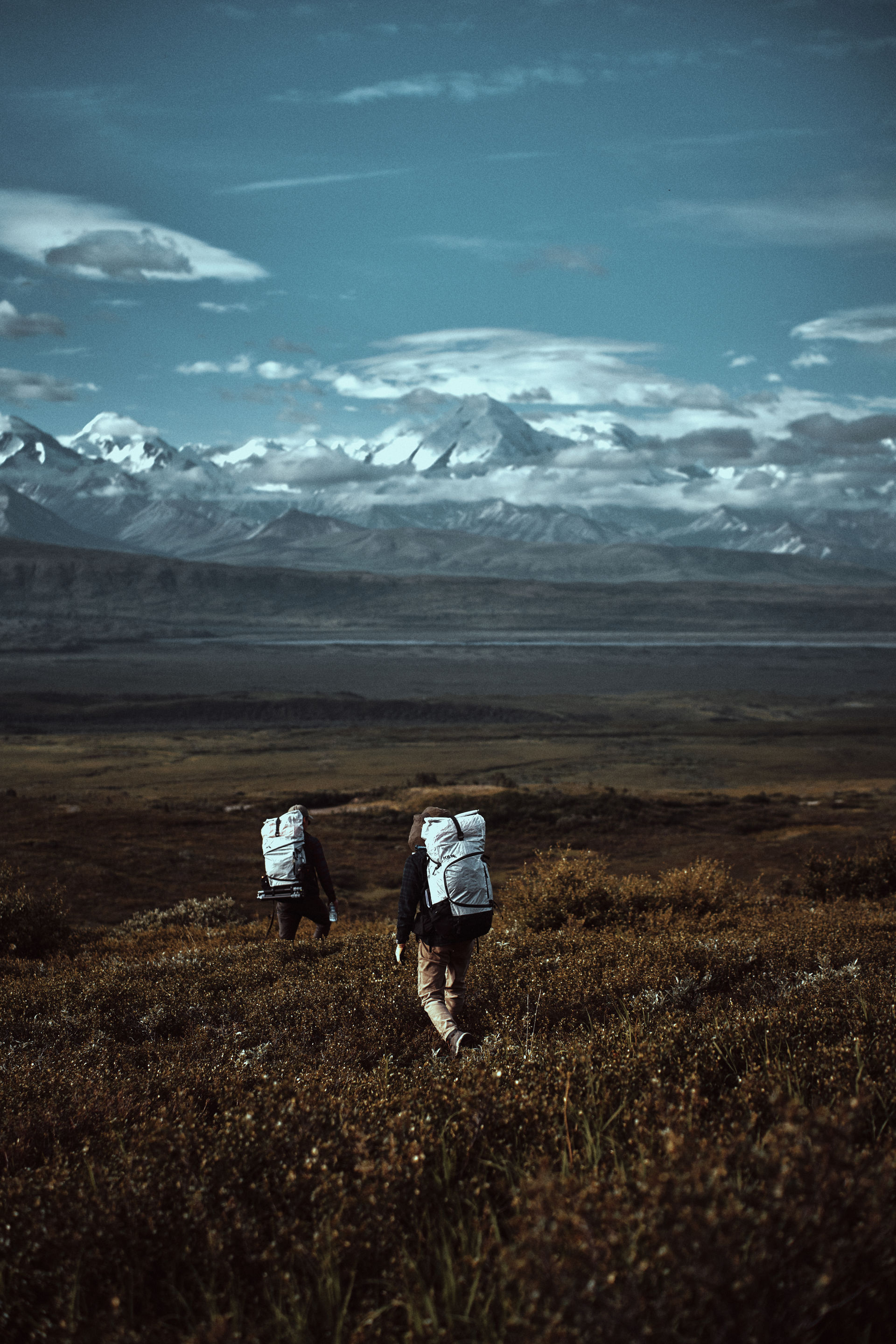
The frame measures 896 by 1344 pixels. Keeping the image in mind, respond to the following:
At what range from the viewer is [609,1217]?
3.09 metres

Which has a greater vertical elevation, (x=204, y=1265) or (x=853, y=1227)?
(x=853, y=1227)

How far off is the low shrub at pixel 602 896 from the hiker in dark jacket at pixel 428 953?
19.5 ft

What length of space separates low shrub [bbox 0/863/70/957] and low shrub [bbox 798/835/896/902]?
12.7 m

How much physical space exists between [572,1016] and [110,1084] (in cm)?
347

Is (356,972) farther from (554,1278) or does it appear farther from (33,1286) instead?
(554,1278)

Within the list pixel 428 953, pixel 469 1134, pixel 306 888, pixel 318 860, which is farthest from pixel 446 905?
pixel 306 888

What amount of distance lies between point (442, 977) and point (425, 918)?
1.85 feet

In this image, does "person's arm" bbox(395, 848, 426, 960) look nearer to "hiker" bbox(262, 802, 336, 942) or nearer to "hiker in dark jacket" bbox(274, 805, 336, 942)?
"hiker" bbox(262, 802, 336, 942)

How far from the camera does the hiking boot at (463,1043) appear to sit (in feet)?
21.4

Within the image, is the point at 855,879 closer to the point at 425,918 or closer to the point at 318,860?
the point at 318,860

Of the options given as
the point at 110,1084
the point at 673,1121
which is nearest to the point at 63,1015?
the point at 110,1084

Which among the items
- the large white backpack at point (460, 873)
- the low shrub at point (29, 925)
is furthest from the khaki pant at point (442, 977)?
the low shrub at point (29, 925)

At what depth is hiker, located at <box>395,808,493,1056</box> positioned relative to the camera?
22.6 ft

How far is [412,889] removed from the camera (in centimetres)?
716
